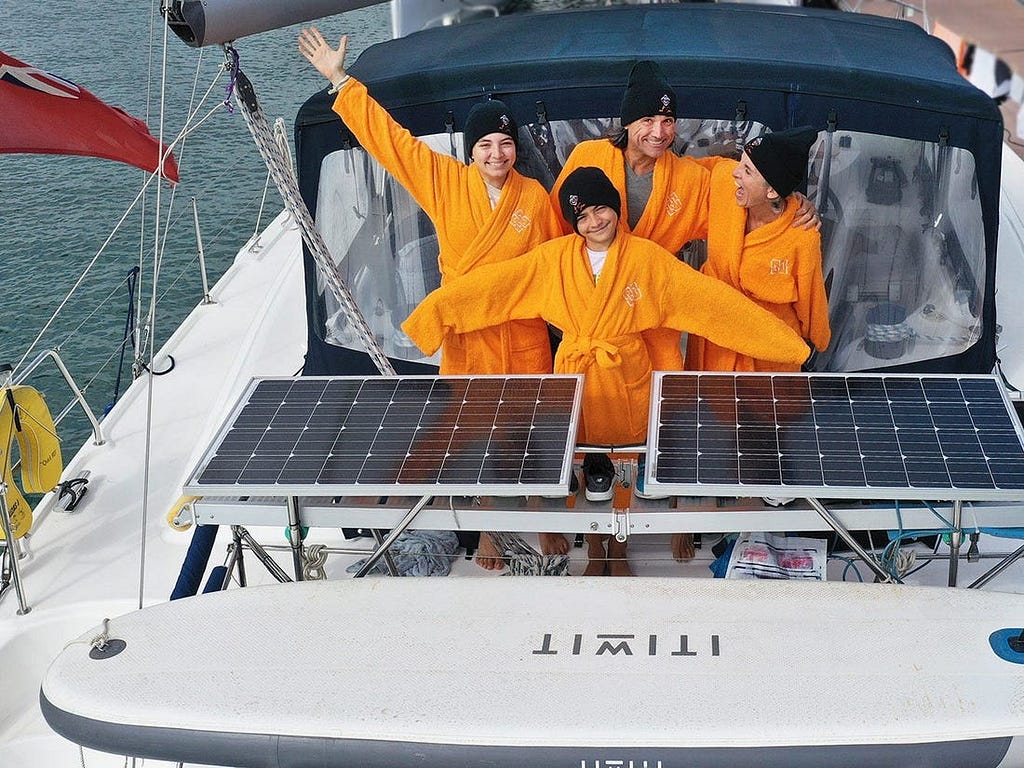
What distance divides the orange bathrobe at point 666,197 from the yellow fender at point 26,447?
2346mm

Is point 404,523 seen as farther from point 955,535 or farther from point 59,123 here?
point 59,123

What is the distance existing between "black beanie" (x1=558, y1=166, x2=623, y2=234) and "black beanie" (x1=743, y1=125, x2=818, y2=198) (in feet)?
1.64

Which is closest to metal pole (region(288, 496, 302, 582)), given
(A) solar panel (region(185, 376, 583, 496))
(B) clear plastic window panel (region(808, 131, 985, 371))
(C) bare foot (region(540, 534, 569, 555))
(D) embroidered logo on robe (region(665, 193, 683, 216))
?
(A) solar panel (region(185, 376, 583, 496))

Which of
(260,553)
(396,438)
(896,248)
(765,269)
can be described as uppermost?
(765,269)

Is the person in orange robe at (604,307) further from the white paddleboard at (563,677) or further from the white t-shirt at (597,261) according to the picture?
the white paddleboard at (563,677)

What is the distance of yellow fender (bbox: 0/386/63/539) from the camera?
4414 millimetres

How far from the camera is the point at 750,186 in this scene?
387 cm

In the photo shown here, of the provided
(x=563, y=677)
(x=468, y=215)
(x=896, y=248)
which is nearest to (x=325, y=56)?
(x=468, y=215)

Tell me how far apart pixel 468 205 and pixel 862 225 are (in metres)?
1.54

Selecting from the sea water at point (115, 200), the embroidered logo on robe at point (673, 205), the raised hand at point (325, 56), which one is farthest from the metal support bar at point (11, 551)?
the sea water at point (115, 200)

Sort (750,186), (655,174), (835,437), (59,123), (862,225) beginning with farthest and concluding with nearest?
(59,123), (862,225), (655,174), (750,186), (835,437)

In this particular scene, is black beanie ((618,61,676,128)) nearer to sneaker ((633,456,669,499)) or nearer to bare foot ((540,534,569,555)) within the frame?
sneaker ((633,456,669,499))

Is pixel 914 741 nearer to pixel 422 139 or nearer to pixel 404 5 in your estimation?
pixel 422 139

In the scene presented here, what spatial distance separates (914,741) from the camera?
2.68m
